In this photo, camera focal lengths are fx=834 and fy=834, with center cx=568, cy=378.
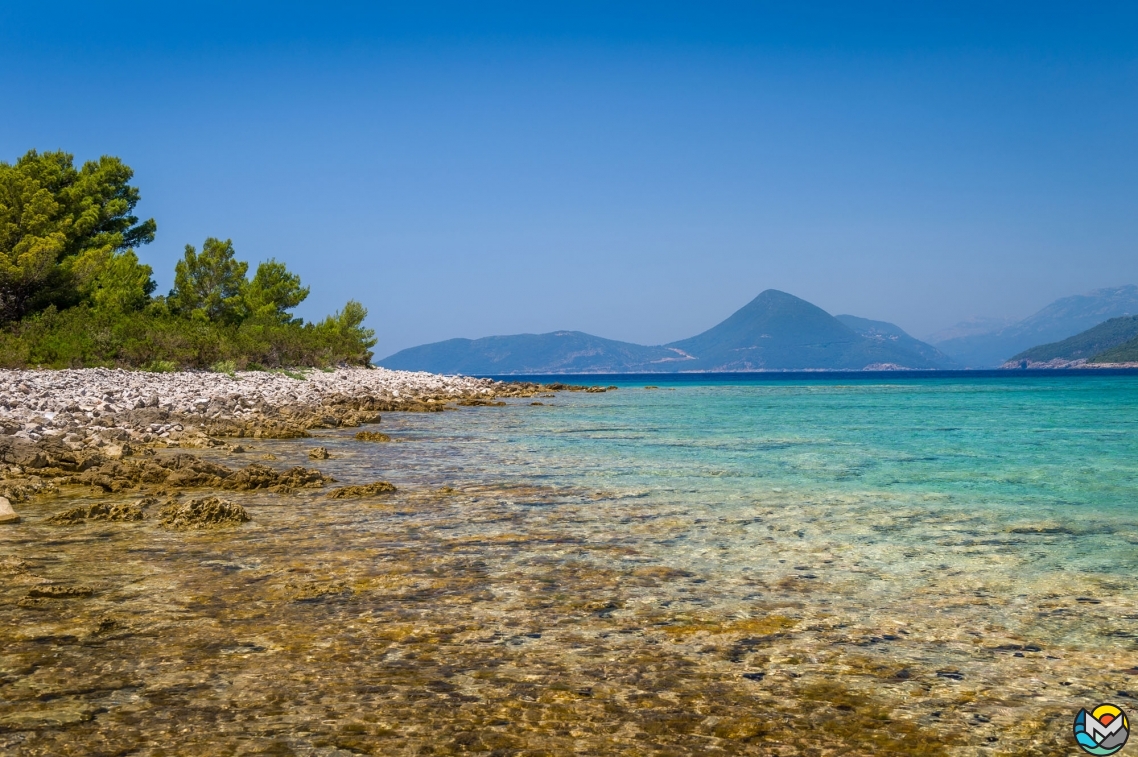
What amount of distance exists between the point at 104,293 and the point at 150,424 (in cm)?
2659

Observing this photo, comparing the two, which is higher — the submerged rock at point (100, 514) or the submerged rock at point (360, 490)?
the submerged rock at point (100, 514)

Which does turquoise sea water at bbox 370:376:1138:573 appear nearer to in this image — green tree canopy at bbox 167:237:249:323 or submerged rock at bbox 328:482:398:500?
submerged rock at bbox 328:482:398:500

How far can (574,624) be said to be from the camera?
18.4 ft

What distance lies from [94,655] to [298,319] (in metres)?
67.7

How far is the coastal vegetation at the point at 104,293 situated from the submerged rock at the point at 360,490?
25139 mm

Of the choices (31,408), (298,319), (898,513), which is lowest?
(898,513)

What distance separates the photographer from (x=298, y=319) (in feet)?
227

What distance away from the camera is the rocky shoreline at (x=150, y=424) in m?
11.7

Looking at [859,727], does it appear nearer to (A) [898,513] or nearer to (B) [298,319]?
(A) [898,513]

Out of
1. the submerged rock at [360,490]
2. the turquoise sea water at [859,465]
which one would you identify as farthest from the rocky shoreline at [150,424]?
the turquoise sea water at [859,465]

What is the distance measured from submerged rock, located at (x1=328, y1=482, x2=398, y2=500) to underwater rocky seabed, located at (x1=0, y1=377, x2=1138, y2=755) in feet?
0.93

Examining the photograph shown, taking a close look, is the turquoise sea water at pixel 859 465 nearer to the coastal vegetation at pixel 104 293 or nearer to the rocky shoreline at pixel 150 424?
the rocky shoreline at pixel 150 424

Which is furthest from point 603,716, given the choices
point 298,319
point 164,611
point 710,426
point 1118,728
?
point 298,319

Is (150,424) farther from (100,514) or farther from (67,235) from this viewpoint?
(67,235)
